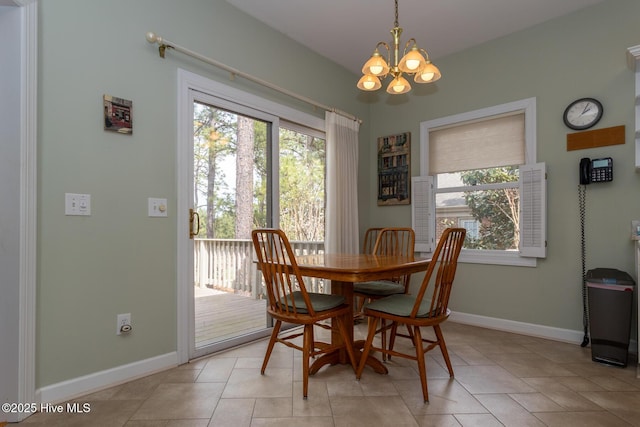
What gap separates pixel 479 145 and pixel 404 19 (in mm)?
1435

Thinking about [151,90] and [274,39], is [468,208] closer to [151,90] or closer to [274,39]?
[274,39]

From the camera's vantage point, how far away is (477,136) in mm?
3498

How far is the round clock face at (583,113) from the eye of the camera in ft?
9.11

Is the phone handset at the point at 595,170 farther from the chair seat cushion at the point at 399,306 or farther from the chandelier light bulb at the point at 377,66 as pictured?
the chandelier light bulb at the point at 377,66

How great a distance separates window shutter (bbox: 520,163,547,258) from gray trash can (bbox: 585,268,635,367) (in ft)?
1.93

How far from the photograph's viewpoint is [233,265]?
374 cm

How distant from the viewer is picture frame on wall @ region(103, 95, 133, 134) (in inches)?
83.0

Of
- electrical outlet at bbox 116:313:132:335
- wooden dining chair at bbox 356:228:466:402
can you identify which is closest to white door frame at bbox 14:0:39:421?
electrical outlet at bbox 116:313:132:335

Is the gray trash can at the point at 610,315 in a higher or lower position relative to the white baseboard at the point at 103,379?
higher

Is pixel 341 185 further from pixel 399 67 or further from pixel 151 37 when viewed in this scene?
pixel 151 37

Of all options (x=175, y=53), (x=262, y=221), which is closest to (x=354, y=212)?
(x=262, y=221)

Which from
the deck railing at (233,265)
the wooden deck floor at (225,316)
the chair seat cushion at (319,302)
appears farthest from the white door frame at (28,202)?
the deck railing at (233,265)

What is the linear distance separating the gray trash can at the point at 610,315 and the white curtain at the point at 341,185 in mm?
2081

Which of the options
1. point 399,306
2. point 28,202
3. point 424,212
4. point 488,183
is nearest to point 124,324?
point 28,202
